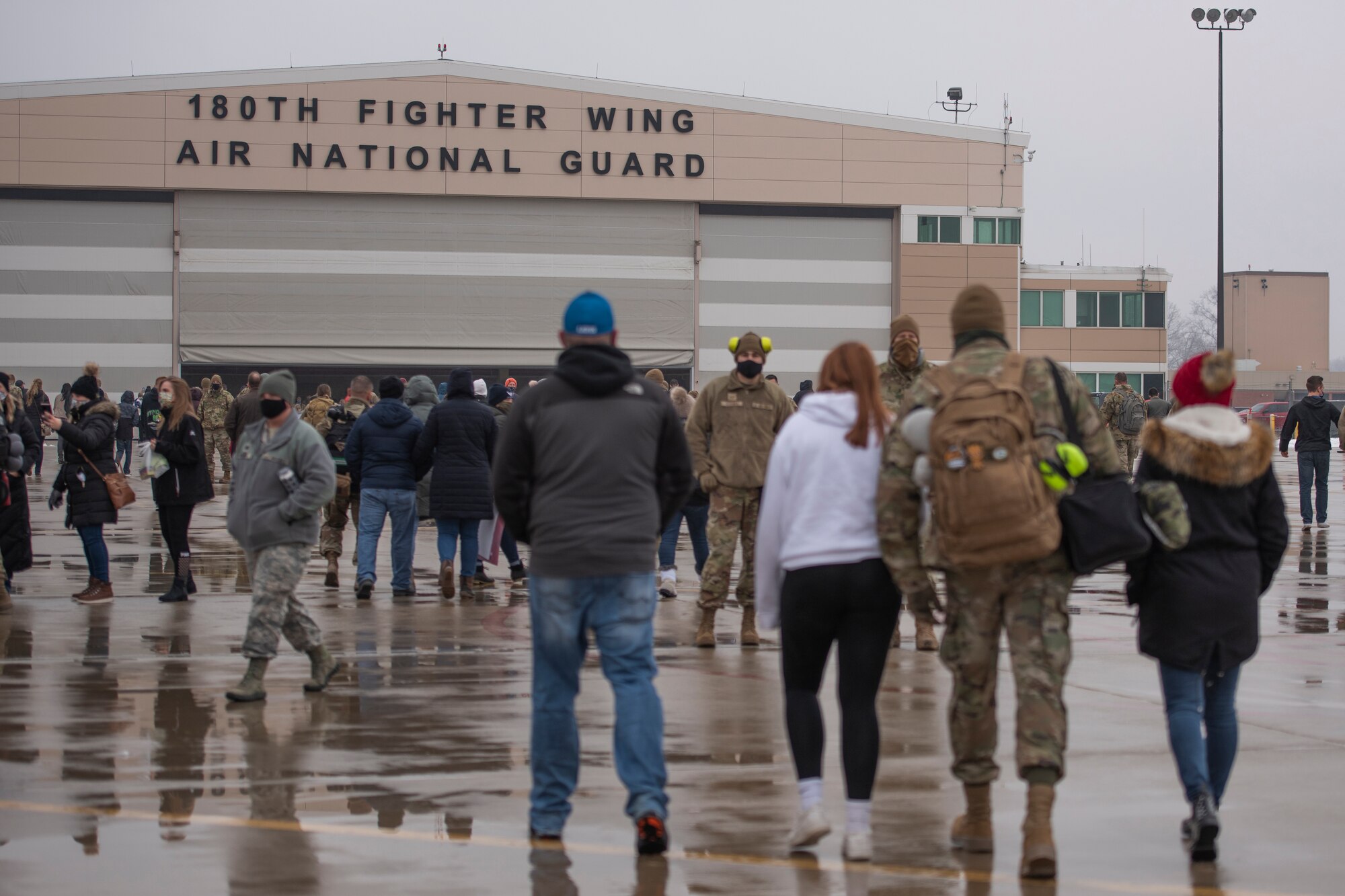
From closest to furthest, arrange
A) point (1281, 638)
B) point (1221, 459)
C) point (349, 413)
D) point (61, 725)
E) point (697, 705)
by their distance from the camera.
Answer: point (1221, 459)
point (61, 725)
point (697, 705)
point (1281, 638)
point (349, 413)

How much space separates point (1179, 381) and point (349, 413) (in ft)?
32.9

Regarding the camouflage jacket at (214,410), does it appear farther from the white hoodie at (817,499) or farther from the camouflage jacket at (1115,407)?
the white hoodie at (817,499)

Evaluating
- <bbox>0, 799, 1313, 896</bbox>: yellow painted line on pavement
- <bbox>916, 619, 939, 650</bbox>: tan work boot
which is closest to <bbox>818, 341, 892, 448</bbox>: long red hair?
<bbox>0, 799, 1313, 896</bbox>: yellow painted line on pavement

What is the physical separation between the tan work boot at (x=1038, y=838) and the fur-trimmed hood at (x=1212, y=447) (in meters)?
1.26

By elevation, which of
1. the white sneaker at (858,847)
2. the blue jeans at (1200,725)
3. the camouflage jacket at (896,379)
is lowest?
the white sneaker at (858,847)

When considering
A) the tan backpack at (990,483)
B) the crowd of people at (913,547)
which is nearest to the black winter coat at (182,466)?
the crowd of people at (913,547)

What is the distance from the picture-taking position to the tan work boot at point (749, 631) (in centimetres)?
1016

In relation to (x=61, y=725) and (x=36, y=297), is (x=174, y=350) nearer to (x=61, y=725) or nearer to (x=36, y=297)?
(x=36, y=297)

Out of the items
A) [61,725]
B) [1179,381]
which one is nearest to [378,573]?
[61,725]


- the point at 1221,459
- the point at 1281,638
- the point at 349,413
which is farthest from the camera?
the point at 349,413

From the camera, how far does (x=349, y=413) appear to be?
14.5 meters

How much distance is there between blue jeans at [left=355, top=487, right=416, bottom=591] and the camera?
12883mm

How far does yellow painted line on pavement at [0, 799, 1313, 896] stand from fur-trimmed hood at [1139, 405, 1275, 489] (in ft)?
4.63

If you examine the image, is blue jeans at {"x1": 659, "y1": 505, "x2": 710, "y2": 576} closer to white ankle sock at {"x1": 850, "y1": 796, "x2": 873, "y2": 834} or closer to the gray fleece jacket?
the gray fleece jacket
